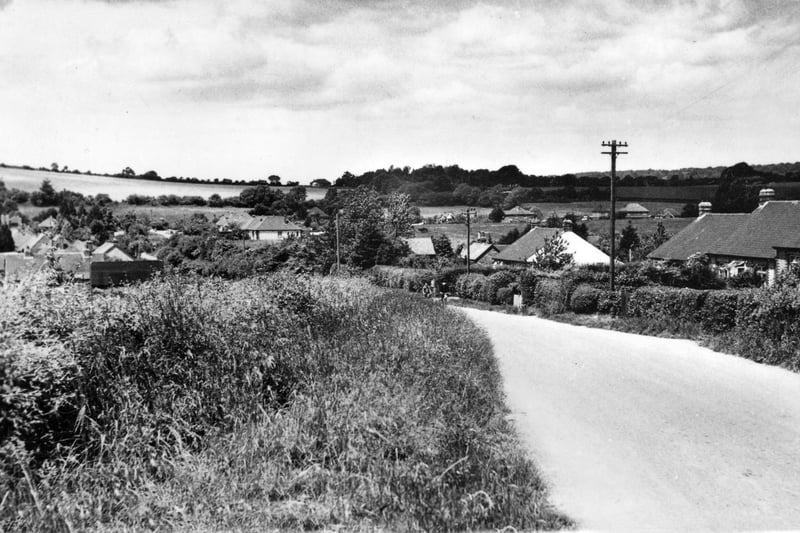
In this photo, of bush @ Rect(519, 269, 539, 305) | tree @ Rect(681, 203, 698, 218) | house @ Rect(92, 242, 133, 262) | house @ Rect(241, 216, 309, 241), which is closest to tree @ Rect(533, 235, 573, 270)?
bush @ Rect(519, 269, 539, 305)

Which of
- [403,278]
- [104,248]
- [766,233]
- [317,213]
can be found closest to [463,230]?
[317,213]

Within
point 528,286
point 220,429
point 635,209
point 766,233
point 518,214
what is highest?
point 635,209

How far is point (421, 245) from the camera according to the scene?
6359 cm

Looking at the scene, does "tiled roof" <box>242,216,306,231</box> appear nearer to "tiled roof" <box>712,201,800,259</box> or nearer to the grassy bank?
the grassy bank

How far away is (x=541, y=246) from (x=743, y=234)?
1608cm

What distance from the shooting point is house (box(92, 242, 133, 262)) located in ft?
29.0

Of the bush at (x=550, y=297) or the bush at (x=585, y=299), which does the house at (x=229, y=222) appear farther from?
the bush at (x=585, y=299)

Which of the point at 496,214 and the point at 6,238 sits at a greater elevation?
the point at 496,214

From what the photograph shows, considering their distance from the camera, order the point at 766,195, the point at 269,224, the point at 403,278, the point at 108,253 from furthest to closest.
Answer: the point at 766,195
the point at 403,278
the point at 269,224
the point at 108,253

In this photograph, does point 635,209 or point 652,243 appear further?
point 635,209

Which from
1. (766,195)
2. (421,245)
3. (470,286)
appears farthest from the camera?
(421,245)

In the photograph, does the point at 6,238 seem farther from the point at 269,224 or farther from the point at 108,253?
the point at 269,224

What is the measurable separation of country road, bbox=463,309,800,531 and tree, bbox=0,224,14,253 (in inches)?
216

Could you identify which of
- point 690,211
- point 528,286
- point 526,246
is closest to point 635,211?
point 690,211
